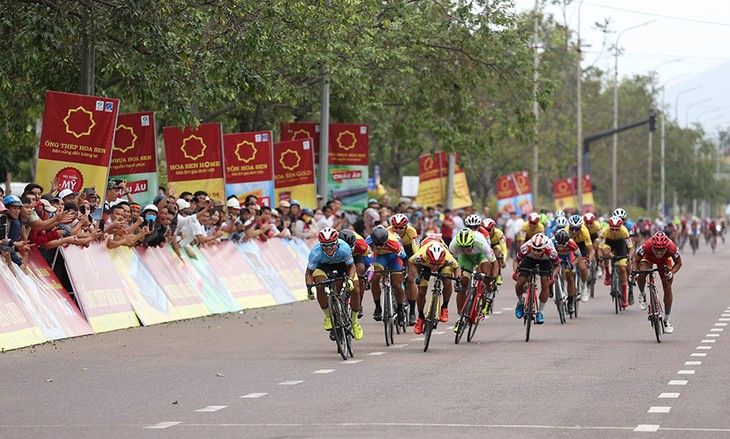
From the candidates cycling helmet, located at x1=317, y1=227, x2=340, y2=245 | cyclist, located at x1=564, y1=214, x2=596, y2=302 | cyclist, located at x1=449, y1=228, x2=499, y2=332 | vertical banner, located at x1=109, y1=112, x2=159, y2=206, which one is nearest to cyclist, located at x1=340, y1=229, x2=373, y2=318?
cycling helmet, located at x1=317, y1=227, x2=340, y2=245

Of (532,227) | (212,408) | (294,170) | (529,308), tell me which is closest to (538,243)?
(529,308)

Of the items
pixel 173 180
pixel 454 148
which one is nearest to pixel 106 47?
pixel 173 180

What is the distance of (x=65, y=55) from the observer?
25250 mm

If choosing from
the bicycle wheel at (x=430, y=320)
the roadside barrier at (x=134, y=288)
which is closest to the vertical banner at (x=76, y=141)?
the roadside barrier at (x=134, y=288)

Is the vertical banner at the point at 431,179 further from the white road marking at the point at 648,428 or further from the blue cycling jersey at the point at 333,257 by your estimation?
the white road marking at the point at 648,428

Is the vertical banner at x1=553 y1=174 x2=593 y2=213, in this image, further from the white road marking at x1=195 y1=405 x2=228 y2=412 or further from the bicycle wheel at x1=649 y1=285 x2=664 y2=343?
the white road marking at x1=195 y1=405 x2=228 y2=412

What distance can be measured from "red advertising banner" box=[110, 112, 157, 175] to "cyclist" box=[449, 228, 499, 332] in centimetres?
646

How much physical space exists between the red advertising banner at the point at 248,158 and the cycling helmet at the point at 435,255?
1108 centimetres

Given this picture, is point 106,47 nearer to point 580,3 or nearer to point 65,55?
point 65,55

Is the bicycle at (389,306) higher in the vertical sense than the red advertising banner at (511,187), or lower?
lower

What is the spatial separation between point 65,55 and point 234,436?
1582cm

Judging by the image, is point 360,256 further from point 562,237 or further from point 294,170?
point 294,170

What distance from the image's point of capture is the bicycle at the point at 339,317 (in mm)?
17047

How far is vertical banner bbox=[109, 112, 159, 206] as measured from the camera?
24.6 meters
